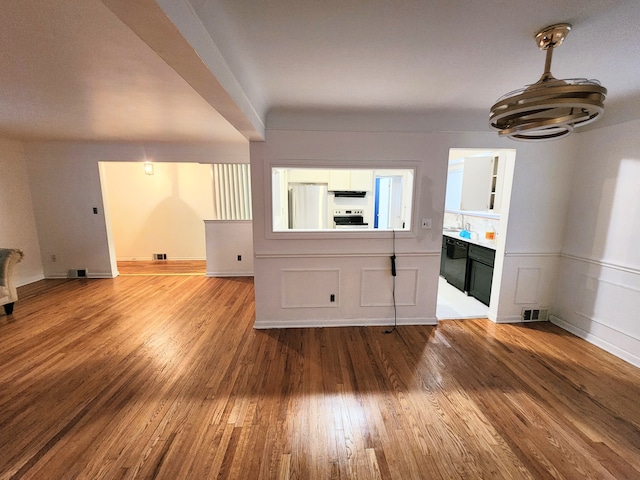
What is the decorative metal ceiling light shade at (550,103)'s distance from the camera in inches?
45.4

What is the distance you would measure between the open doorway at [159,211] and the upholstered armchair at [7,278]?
2.53 metres

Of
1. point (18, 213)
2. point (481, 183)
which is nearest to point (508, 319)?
point (481, 183)

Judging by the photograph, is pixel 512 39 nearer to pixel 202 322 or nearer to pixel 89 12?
pixel 89 12

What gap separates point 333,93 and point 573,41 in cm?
150

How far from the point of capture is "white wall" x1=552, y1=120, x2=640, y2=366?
2535mm

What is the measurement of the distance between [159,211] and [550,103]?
6.79 m

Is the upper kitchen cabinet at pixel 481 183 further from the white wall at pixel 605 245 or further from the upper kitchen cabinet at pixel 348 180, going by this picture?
the upper kitchen cabinet at pixel 348 180

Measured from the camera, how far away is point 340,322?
320cm

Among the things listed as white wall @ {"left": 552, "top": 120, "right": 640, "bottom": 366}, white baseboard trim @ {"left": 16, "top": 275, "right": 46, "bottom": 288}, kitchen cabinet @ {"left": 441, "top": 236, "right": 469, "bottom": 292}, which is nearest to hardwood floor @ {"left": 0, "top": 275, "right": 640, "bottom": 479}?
white wall @ {"left": 552, "top": 120, "right": 640, "bottom": 366}

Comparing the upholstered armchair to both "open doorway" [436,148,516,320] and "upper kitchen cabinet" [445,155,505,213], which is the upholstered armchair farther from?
"upper kitchen cabinet" [445,155,505,213]

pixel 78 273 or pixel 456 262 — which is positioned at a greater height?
pixel 456 262

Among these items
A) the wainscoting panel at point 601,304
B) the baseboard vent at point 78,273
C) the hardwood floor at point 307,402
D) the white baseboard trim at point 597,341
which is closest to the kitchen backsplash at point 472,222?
the wainscoting panel at point 601,304

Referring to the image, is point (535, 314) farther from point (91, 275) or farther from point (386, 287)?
point (91, 275)

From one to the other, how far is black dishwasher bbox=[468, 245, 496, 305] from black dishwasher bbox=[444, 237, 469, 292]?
13 cm
